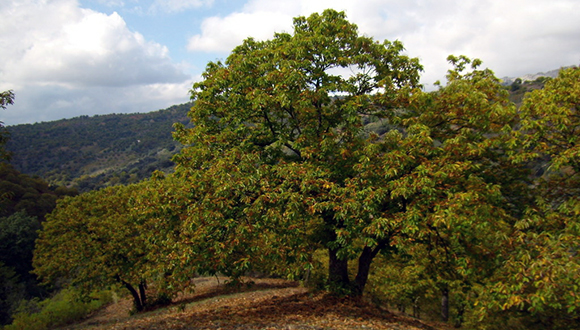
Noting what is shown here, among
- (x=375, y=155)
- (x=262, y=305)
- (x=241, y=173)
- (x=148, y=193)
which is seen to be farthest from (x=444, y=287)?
(x=148, y=193)

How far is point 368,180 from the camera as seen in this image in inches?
469

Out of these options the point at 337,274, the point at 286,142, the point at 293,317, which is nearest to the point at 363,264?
the point at 337,274

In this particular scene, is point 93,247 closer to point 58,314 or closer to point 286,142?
point 58,314

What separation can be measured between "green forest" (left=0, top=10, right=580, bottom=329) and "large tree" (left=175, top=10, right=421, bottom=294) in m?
0.07

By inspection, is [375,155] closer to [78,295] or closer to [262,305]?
[262,305]

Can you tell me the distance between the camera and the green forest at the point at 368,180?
422 inches

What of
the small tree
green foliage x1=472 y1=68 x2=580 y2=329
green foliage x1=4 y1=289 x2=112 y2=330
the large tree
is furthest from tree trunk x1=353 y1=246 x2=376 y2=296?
green foliage x1=4 y1=289 x2=112 y2=330

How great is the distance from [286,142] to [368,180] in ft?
12.7

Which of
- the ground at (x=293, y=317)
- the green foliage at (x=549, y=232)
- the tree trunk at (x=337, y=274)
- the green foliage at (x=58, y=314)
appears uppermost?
the green foliage at (x=549, y=232)

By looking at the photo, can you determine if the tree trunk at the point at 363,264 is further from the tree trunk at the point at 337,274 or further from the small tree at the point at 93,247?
the small tree at the point at 93,247

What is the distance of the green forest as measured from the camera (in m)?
10.7

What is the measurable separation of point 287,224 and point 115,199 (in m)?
19.5

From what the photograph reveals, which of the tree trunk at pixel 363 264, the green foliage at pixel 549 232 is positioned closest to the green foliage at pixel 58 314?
the tree trunk at pixel 363 264

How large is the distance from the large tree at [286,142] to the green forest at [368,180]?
0.07 m
